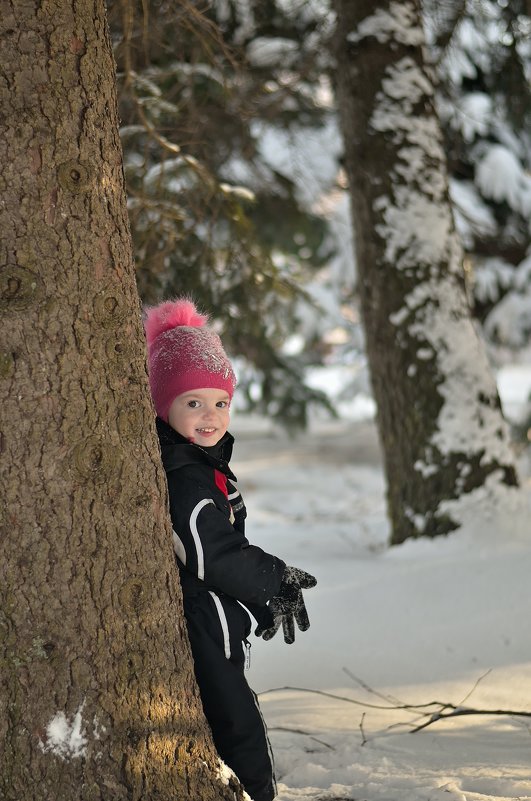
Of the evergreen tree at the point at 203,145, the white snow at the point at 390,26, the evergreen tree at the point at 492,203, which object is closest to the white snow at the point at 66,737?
the evergreen tree at the point at 203,145

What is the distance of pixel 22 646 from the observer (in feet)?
6.04

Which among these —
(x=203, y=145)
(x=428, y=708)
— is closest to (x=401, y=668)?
(x=428, y=708)

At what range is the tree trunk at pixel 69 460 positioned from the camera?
183 centimetres

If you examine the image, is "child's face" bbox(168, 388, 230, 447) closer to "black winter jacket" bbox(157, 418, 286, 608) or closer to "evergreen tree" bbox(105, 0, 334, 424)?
"black winter jacket" bbox(157, 418, 286, 608)

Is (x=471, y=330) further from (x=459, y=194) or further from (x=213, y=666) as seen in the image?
(x=459, y=194)

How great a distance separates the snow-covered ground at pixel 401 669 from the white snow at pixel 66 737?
83cm

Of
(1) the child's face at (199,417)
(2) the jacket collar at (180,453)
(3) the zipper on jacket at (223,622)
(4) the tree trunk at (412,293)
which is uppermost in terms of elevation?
(4) the tree trunk at (412,293)

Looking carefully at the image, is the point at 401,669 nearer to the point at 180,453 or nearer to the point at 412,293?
the point at 180,453

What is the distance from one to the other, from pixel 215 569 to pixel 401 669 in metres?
1.75

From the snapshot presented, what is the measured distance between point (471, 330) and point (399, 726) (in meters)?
2.73

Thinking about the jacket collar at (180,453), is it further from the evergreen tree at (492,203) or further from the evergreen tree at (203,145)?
the evergreen tree at (492,203)

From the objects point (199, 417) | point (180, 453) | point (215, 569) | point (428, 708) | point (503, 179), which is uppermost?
point (503, 179)

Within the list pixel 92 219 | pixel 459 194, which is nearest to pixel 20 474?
pixel 92 219

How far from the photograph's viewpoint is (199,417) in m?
2.41
